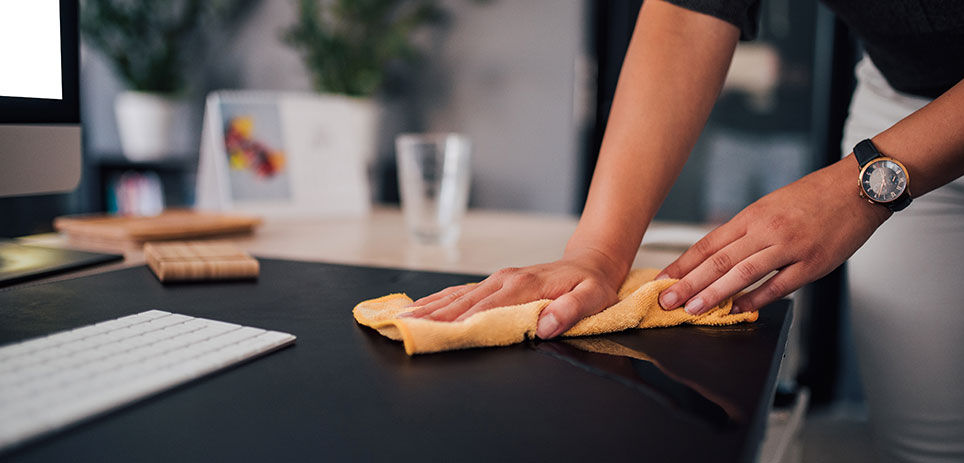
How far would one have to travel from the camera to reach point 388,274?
29.4 inches

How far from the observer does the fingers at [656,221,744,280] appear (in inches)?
22.3

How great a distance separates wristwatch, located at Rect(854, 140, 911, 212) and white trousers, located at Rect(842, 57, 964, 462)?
0.26 meters

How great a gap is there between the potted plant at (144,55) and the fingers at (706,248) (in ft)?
7.04

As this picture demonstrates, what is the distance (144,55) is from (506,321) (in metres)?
2.32

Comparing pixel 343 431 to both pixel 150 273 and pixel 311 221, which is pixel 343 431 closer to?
pixel 150 273

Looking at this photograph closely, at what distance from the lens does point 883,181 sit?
21.7 inches

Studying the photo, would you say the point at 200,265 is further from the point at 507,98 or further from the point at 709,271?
the point at 507,98

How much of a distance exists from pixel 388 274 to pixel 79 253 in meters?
0.43

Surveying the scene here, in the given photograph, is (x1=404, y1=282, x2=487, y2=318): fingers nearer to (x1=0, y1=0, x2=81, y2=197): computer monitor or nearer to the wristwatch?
the wristwatch

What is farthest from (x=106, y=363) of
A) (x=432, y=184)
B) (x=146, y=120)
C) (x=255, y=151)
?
(x=146, y=120)

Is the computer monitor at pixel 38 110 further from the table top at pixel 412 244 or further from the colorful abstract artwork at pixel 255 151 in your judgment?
the colorful abstract artwork at pixel 255 151

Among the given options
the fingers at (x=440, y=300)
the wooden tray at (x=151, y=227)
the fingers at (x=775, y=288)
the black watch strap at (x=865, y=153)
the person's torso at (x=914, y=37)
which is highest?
the person's torso at (x=914, y=37)

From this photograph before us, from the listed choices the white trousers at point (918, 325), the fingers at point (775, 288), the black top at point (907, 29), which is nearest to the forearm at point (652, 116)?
the black top at point (907, 29)

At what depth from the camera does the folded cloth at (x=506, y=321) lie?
1.46 feet
